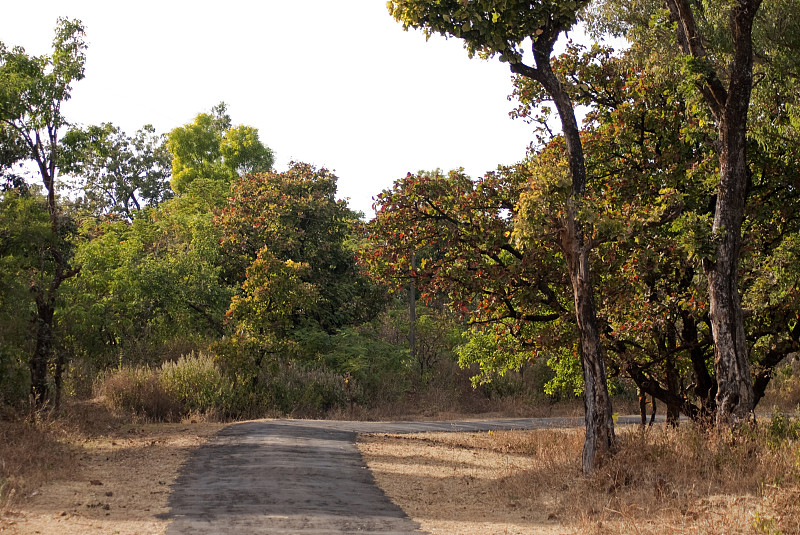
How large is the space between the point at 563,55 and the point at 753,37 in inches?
140

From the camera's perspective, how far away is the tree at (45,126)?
57.4ft

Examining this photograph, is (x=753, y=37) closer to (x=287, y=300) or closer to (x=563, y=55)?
(x=563, y=55)

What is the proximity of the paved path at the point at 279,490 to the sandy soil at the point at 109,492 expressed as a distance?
0.32m

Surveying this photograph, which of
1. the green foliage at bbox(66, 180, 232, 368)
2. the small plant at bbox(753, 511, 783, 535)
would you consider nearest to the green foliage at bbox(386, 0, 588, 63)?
the small plant at bbox(753, 511, 783, 535)

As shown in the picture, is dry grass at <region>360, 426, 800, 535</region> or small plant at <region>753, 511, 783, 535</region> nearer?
small plant at <region>753, 511, 783, 535</region>

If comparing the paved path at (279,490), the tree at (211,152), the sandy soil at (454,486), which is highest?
the tree at (211,152)

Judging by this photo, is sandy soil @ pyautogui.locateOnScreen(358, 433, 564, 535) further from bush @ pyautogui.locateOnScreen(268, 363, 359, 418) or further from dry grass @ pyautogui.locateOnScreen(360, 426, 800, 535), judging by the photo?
bush @ pyautogui.locateOnScreen(268, 363, 359, 418)

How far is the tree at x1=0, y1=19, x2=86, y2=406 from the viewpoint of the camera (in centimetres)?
1750

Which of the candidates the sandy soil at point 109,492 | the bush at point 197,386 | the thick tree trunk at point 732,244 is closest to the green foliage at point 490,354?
the thick tree trunk at point 732,244

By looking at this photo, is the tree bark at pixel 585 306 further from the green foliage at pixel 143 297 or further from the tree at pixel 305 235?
the tree at pixel 305 235

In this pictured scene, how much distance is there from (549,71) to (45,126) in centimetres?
1210

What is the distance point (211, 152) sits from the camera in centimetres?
5453

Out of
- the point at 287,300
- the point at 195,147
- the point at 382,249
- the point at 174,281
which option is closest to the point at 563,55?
the point at 382,249

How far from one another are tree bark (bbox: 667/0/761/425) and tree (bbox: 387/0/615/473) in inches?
77.3
